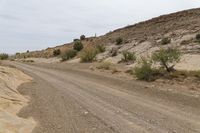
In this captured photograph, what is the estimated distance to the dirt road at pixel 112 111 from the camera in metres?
11.3

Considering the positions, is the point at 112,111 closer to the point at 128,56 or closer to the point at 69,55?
the point at 128,56

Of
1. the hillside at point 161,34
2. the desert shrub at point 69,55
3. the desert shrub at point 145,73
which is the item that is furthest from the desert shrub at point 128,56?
the desert shrub at point 69,55

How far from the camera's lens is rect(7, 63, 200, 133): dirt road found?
37.2ft

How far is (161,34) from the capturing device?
4869 centimetres

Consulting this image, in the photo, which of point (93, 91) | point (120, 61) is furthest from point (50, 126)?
point (120, 61)

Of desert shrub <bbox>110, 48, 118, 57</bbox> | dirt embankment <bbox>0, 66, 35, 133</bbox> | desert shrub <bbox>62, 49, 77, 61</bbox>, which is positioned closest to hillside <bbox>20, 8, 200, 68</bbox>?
desert shrub <bbox>110, 48, 118, 57</bbox>

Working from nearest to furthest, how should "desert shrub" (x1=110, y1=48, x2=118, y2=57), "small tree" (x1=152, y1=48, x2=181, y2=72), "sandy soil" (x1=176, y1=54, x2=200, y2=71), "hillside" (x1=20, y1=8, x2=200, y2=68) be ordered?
"small tree" (x1=152, y1=48, x2=181, y2=72)
"sandy soil" (x1=176, y1=54, x2=200, y2=71)
"hillside" (x1=20, y1=8, x2=200, y2=68)
"desert shrub" (x1=110, y1=48, x2=118, y2=57)

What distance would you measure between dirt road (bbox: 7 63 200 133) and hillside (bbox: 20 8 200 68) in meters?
16.6

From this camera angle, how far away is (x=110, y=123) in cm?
1191

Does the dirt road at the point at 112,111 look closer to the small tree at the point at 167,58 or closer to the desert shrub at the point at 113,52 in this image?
the small tree at the point at 167,58

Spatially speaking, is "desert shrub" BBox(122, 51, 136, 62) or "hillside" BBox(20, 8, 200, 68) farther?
"desert shrub" BBox(122, 51, 136, 62)

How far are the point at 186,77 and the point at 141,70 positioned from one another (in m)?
3.63

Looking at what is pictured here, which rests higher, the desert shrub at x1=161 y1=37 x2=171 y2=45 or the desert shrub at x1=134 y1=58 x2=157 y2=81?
the desert shrub at x1=161 y1=37 x2=171 y2=45

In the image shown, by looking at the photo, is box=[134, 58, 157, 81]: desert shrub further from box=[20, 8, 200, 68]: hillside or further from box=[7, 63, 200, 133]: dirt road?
box=[20, 8, 200, 68]: hillside
